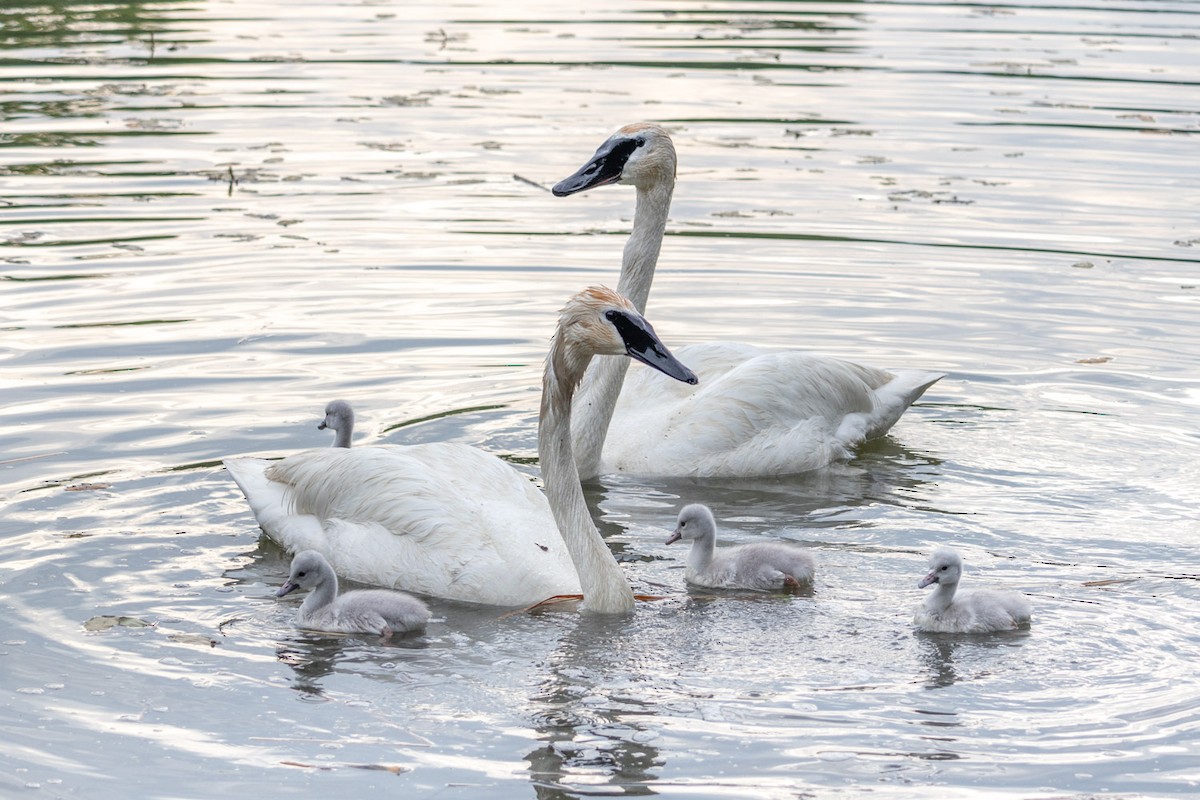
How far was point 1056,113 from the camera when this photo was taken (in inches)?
802

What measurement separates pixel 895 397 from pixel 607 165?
2300 mm

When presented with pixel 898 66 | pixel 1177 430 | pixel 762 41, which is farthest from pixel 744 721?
pixel 762 41

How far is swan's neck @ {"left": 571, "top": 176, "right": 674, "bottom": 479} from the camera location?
1008cm

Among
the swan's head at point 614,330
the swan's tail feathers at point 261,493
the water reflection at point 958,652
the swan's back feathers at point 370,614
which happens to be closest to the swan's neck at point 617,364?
the swan's tail feathers at point 261,493

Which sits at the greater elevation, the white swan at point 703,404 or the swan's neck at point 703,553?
the white swan at point 703,404

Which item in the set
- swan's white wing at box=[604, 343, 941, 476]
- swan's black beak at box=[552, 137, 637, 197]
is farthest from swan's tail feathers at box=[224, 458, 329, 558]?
swan's black beak at box=[552, 137, 637, 197]

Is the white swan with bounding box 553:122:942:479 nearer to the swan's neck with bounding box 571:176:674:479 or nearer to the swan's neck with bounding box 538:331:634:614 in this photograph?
the swan's neck with bounding box 571:176:674:479

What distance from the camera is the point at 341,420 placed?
963 cm

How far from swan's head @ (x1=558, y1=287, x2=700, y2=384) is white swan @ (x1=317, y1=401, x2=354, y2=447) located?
98.0 inches

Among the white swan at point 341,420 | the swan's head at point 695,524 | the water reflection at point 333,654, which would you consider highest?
the white swan at point 341,420

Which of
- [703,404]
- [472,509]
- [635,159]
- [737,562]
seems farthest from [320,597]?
[635,159]

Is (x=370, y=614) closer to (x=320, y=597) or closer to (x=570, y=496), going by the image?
(x=320, y=597)

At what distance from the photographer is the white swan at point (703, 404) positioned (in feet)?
33.3

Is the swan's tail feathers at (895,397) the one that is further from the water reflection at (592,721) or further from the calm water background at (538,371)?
the water reflection at (592,721)
